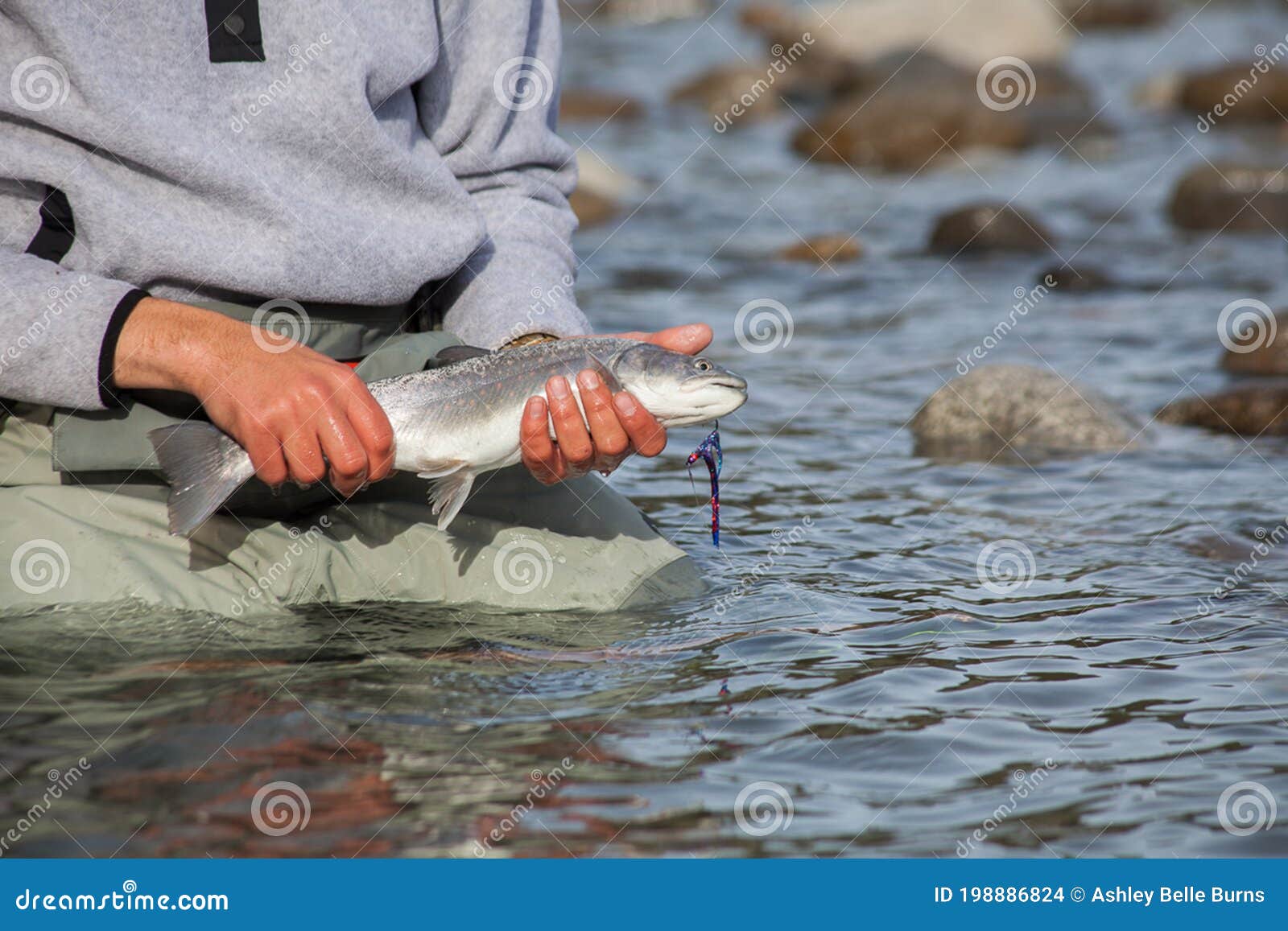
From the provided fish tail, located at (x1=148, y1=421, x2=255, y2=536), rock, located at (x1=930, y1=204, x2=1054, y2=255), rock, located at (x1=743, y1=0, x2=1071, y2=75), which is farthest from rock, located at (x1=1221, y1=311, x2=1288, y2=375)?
rock, located at (x1=743, y1=0, x2=1071, y2=75)

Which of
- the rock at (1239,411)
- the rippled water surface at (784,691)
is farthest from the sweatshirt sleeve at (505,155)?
the rock at (1239,411)

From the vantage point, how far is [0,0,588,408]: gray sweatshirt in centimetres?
376

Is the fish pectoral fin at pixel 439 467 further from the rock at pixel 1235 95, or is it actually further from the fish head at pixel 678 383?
the rock at pixel 1235 95

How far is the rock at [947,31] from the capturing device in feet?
61.8

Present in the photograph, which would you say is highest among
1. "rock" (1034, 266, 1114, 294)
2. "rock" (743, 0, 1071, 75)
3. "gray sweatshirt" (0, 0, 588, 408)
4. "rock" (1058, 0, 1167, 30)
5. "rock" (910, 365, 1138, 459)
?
"rock" (1058, 0, 1167, 30)

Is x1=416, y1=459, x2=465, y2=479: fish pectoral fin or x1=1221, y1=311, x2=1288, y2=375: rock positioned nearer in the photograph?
x1=416, y1=459, x2=465, y2=479: fish pectoral fin

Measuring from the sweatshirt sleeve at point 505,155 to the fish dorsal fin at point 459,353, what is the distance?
0.29 m

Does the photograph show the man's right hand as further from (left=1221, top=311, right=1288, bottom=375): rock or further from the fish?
(left=1221, top=311, right=1288, bottom=375): rock

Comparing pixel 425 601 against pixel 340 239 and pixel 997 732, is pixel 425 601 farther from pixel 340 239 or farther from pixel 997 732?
pixel 997 732

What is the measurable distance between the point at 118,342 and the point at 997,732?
237 cm

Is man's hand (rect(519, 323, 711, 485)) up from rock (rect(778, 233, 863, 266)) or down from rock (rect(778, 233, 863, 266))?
down

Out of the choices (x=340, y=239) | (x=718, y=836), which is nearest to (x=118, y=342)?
(x=340, y=239)

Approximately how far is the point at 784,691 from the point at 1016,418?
3346 millimetres

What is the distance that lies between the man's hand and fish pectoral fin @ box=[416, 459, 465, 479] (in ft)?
0.58
